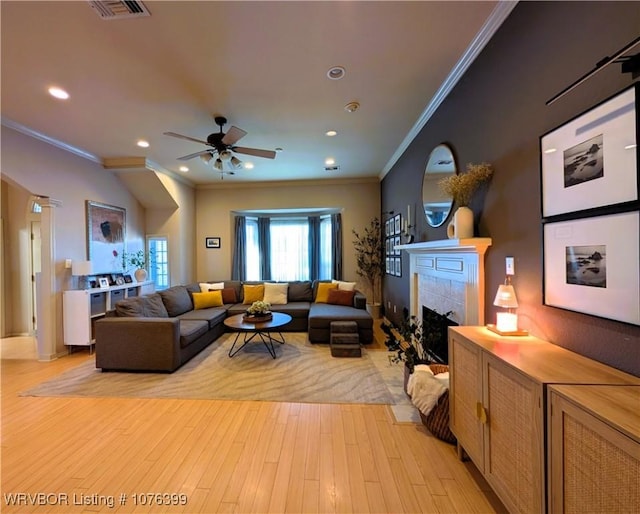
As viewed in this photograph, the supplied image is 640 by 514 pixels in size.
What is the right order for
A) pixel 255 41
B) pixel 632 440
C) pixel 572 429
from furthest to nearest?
pixel 255 41 < pixel 572 429 < pixel 632 440

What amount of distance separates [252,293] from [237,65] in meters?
4.06

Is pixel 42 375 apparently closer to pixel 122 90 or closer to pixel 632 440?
pixel 122 90

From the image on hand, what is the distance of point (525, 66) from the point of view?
1707 millimetres

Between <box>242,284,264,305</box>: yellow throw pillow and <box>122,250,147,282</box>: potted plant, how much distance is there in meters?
1.91

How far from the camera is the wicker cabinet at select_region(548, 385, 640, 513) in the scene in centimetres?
82

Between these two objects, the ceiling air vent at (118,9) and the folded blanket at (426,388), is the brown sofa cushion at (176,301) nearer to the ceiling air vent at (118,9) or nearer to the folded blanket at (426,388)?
the ceiling air vent at (118,9)

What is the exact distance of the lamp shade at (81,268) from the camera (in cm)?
396

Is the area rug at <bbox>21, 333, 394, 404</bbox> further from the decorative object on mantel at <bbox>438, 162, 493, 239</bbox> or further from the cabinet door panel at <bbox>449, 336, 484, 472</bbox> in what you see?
the decorative object on mantel at <bbox>438, 162, 493, 239</bbox>

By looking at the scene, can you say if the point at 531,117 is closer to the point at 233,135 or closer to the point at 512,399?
the point at 512,399

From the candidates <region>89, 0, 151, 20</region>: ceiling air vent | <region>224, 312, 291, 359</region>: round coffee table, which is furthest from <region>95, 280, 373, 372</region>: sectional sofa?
<region>89, 0, 151, 20</region>: ceiling air vent

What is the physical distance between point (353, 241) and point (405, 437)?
4576 mm

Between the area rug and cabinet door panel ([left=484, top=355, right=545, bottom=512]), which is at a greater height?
cabinet door panel ([left=484, top=355, right=545, bottom=512])

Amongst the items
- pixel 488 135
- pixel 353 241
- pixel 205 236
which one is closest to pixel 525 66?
pixel 488 135

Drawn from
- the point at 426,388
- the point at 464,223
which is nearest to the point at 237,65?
the point at 464,223
